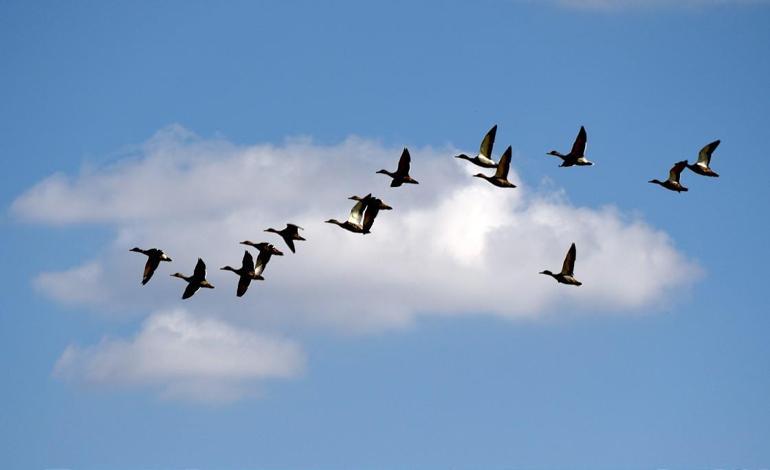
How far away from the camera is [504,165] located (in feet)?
324

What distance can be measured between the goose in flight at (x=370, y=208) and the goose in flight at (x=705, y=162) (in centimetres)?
1687

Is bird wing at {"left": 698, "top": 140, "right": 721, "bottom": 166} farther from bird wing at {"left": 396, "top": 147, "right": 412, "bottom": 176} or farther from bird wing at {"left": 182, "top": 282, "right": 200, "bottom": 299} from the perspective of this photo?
bird wing at {"left": 182, "top": 282, "right": 200, "bottom": 299}

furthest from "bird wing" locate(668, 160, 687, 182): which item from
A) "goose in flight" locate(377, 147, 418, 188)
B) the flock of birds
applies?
"goose in flight" locate(377, 147, 418, 188)

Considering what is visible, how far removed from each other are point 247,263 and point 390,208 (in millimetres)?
10206

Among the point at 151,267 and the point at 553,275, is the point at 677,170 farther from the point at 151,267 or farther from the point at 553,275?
the point at 151,267

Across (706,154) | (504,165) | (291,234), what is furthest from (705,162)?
(291,234)

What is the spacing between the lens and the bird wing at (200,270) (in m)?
104

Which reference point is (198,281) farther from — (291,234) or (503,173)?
(503,173)

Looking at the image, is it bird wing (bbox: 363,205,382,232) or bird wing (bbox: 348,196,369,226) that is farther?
bird wing (bbox: 348,196,369,226)

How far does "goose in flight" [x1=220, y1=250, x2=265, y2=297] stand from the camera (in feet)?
344

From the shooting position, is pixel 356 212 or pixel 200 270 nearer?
pixel 356 212

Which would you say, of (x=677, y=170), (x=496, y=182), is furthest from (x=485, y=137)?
(x=677, y=170)

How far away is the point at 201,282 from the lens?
342ft

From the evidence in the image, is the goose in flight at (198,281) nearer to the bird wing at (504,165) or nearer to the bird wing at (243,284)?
the bird wing at (243,284)
